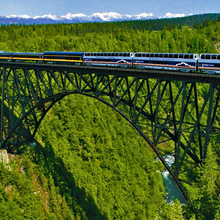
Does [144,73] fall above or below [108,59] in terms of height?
below

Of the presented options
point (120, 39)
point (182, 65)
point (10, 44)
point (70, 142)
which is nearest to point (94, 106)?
point (70, 142)

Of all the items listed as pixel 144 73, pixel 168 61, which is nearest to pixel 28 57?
pixel 168 61

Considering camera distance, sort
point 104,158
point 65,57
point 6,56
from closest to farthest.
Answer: point 65,57, point 104,158, point 6,56

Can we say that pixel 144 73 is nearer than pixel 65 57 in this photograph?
Yes

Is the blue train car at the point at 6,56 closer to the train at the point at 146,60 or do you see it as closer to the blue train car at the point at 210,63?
the train at the point at 146,60

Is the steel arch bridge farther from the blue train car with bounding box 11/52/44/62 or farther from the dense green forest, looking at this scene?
the blue train car with bounding box 11/52/44/62

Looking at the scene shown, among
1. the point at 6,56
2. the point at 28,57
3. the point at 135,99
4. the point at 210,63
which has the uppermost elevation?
the point at 6,56

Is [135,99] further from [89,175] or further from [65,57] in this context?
[89,175]
